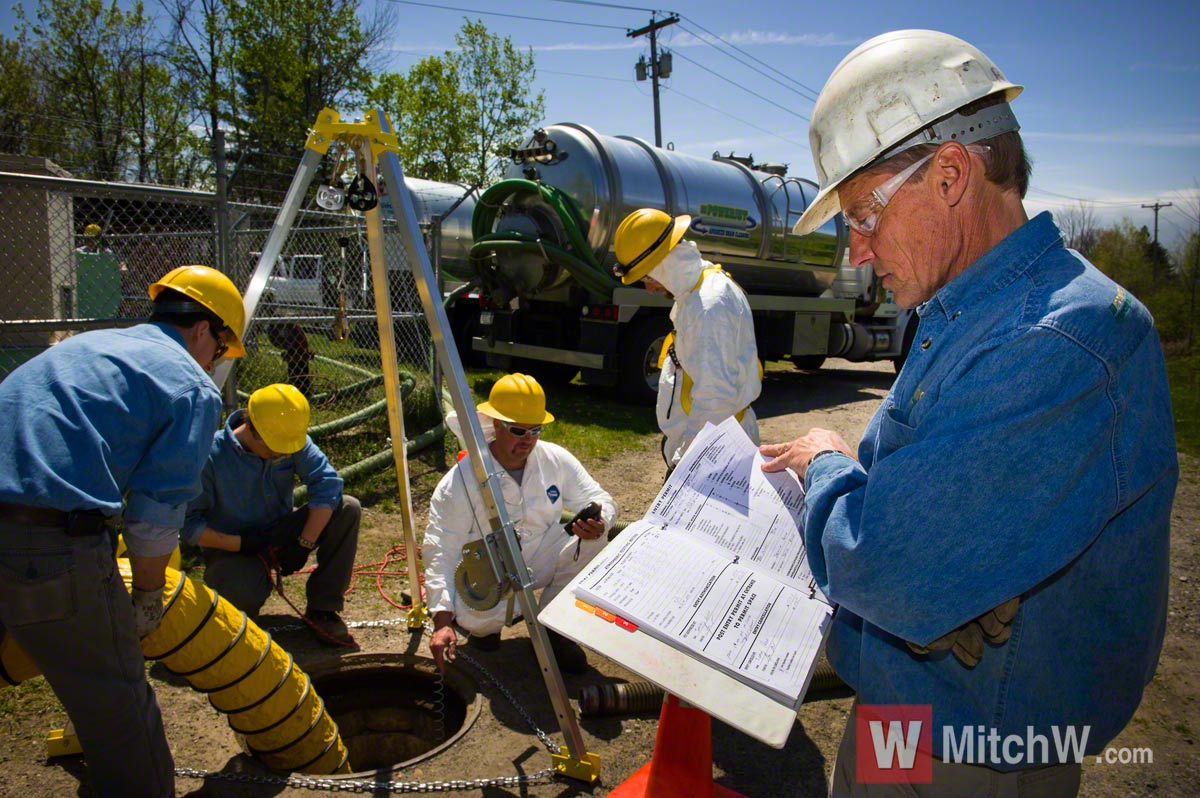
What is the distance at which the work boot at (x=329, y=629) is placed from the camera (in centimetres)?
378

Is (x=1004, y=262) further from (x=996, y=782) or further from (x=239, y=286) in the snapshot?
(x=239, y=286)

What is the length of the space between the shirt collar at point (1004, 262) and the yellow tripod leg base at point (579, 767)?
222cm

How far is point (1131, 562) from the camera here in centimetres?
112

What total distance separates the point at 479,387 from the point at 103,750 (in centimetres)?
780

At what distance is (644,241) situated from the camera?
390 centimetres

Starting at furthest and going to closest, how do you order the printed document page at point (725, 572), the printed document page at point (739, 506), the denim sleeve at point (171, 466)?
the denim sleeve at point (171, 466)
the printed document page at point (739, 506)
the printed document page at point (725, 572)

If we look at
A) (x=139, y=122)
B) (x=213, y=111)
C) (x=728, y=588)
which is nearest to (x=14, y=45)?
(x=139, y=122)

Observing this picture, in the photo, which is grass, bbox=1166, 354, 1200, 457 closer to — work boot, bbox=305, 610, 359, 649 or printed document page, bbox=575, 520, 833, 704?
printed document page, bbox=575, 520, 833, 704

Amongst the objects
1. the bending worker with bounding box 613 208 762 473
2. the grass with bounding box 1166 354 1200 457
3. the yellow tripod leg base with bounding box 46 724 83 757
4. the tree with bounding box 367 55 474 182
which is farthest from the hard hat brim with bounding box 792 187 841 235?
the tree with bounding box 367 55 474 182

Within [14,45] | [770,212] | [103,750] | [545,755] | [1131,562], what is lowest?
[545,755]

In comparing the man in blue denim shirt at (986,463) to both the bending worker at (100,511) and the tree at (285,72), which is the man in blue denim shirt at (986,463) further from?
the tree at (285,72)

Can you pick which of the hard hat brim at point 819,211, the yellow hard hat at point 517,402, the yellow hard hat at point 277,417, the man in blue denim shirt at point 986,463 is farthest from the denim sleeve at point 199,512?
the man in blue denim shirt at point 986,463

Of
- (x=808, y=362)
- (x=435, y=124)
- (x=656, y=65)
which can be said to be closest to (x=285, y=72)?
(x=435, y=124)

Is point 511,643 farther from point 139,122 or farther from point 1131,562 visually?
point 139,122
